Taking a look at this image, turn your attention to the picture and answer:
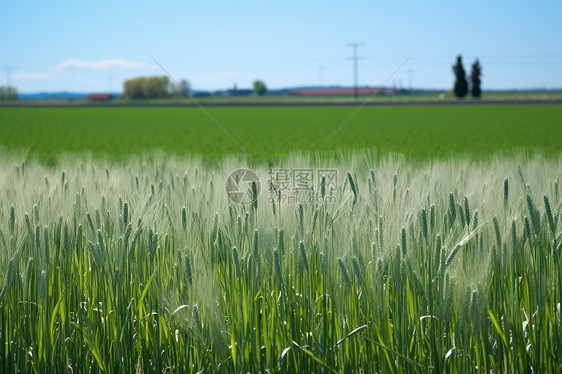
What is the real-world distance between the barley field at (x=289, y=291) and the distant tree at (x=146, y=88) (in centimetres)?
10422

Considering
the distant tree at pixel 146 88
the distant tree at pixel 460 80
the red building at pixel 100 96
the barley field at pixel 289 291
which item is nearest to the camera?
the barley field at pixel 289 291

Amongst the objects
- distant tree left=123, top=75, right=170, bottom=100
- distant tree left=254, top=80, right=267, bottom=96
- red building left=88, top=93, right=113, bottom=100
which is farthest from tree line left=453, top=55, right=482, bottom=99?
red building left=88, top=93, right=113, bottom=100

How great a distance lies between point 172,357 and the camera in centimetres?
212

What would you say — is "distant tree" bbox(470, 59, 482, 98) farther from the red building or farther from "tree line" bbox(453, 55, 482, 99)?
the red building

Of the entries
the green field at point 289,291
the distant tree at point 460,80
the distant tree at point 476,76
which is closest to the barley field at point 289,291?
the green field at point 289,291

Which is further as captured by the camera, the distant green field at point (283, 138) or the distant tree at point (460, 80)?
the distant tree at point (460, 80)

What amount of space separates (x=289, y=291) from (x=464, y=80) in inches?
3547

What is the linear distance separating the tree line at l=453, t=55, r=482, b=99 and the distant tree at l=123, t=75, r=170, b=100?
174ft

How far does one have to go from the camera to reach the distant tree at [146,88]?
10369cm

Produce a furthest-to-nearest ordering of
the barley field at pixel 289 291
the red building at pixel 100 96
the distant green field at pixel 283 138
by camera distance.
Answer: the red building at pixel 100 96
the distant green field at pixel 283 138
the barley field at pixel 289 291

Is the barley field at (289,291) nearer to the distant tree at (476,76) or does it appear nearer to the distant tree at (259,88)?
the distant tree at (476,76)

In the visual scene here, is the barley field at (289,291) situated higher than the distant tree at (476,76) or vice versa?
the distant tree at (476,76)

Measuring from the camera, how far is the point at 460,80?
278 feet

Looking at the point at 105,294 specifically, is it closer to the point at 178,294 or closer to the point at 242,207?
the point at 178,294
